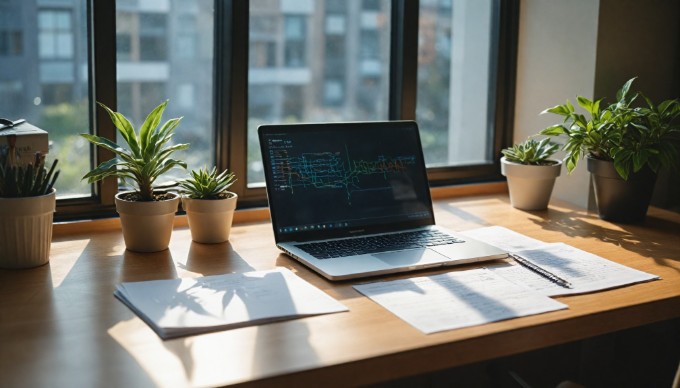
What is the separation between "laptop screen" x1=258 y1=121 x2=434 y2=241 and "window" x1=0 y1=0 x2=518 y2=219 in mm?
382

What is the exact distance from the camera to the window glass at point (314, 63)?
2365mm

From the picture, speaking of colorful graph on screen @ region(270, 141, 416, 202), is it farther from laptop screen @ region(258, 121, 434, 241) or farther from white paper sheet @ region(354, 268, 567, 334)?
white paper sheet @ region(354, 268, 567, 334)

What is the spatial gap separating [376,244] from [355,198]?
0.16 metres

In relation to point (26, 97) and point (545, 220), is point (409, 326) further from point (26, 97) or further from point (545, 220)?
point (26, 97)

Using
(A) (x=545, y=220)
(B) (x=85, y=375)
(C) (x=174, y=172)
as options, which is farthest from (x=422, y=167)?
(B) (x=85, y=375)

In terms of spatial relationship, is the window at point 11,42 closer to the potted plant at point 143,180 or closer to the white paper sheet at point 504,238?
the potted plant at point 143,180

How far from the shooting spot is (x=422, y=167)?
2.15m

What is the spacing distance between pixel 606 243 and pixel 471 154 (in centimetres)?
84

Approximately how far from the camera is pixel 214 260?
1.86 metres

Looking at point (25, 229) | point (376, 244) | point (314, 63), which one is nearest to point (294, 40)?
point (314, 63)

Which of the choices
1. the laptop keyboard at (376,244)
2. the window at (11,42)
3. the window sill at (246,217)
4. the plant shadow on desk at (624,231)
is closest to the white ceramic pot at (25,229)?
the window sill at (246,217)

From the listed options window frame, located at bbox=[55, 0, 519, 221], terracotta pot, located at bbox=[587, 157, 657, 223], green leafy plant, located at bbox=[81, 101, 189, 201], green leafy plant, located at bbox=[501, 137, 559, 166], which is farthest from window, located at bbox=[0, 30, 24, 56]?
terracotta pot, located at bbox=[587, 157, 657, 223]

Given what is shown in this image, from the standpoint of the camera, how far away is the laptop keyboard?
1864mm

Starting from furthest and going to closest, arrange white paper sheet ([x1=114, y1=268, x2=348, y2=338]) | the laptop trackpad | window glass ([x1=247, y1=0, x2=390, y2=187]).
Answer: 1. window glass ([x1=247, y1=0, x2=390, y2=187])
2. the laptop trackpad
3. white paper sheet ([x1=114, y1=268, x2=348, y2=338])
